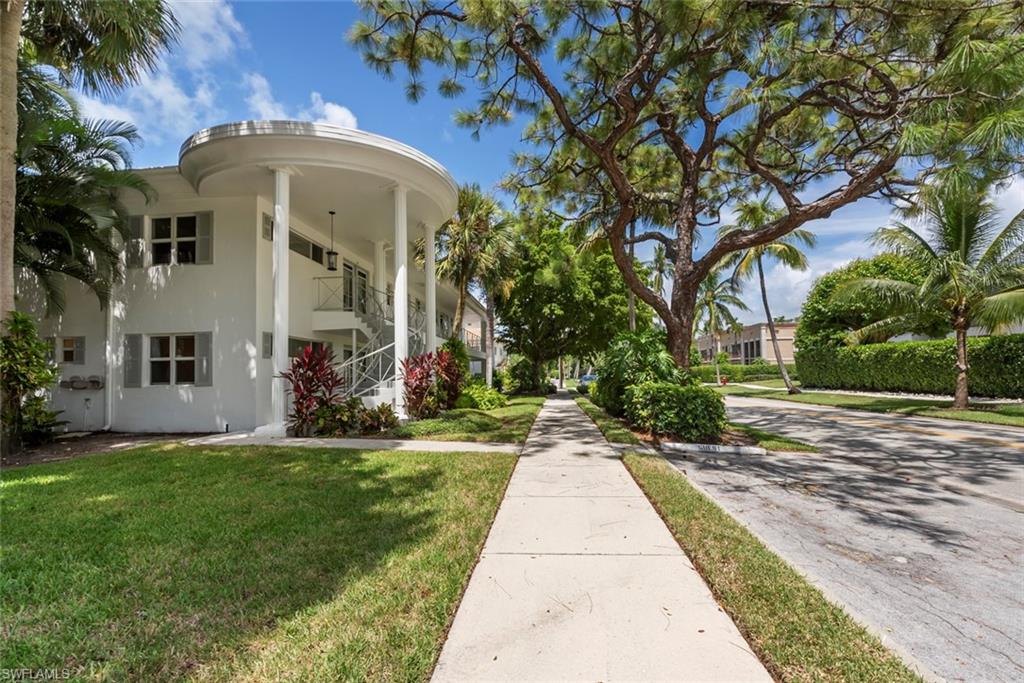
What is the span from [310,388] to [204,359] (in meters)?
3.58

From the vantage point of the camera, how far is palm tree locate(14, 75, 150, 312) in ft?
29.9

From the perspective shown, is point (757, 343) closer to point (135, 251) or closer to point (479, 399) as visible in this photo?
point (479, 399)

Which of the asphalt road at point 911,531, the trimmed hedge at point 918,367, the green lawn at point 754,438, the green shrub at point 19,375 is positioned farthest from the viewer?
the trimmed hedge at point 918,367

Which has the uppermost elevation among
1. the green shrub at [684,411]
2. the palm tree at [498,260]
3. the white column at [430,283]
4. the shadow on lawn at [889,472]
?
the palm tree at [498,260]

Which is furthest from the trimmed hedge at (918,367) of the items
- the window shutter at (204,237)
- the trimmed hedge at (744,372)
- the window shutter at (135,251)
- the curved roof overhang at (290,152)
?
the window shutter at (135,251)

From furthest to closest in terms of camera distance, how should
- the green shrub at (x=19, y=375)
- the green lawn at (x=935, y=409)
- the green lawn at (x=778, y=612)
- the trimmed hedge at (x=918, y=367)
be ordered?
the trimmed hedge at (x=918, y=367) → the green lawn at (x=935, y=409) → the green shrub at (x=19, y=375) → the green lawn at (x=778, y=612)

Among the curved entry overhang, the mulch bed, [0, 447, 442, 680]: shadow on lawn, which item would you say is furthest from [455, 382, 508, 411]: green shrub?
[0, 447, 442, 680]: shadow on lawn

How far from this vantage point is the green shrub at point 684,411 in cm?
887

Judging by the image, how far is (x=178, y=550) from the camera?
3723 millimetres

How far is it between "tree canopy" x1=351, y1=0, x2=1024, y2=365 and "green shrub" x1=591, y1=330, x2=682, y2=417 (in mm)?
503

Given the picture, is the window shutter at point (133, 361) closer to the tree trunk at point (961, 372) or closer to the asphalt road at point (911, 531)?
the asphalt road at point (911, 531)

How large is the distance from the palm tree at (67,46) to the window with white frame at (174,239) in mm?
3049

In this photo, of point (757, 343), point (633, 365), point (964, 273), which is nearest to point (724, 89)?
point (633, 365)

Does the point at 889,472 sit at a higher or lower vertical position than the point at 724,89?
lower
